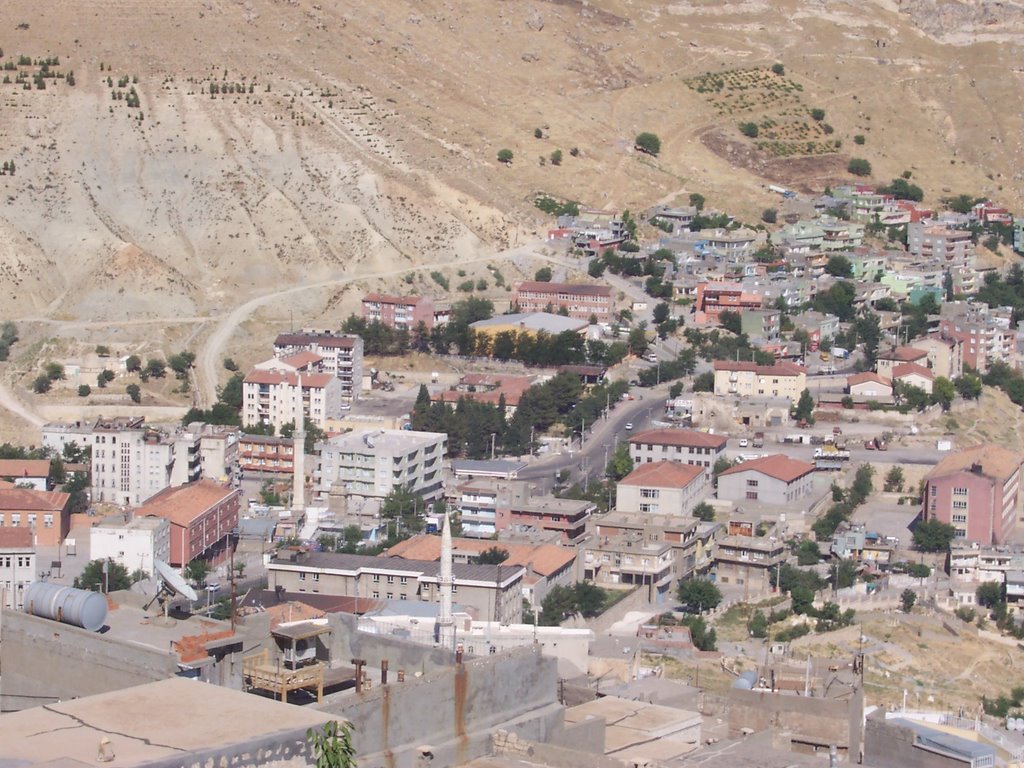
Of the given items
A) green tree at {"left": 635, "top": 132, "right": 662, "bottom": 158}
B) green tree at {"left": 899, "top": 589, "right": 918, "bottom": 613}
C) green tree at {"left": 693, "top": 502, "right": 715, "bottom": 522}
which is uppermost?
green tree at {"left": 635, "top": 132, "right": 662, "bottom": 158}

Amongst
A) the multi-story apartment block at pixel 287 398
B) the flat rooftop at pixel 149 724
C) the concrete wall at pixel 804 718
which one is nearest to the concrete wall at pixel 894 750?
the concrete wall at pixel 804 718

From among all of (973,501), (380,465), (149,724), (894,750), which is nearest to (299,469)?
(380,465)

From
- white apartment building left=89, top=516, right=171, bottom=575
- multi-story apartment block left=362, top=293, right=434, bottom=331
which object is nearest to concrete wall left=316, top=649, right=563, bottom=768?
white apartment building left=89, top=516, right=171, bottom=575

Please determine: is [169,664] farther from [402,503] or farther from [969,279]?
[969,279]

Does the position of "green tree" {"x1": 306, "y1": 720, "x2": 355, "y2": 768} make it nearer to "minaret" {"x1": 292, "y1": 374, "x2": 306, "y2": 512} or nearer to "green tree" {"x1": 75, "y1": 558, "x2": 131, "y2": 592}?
"green tree" {"x1": 75, "y1": 558, "x2": 131, "y2": 592}

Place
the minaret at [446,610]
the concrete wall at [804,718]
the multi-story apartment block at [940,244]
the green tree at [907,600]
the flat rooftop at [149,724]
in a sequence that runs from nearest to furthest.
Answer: the flat rooftop at [149,724]
the minaret at [446,610]
the concrete wall at [804,718]
the green tree at [907,600]
the multi-story apartment block at [940,244]

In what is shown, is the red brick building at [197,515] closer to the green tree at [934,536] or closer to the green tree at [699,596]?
the green tree at [699,596]

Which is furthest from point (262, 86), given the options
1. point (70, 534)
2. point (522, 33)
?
point (70, 534)
